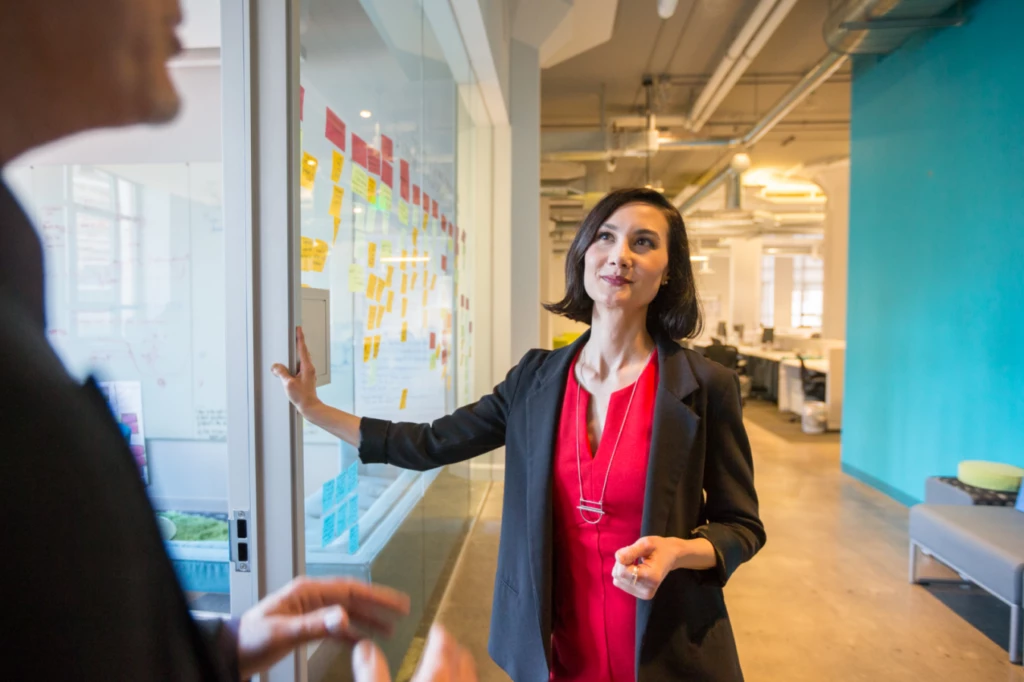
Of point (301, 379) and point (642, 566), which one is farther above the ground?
point (301, 379)

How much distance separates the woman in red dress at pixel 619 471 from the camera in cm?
123

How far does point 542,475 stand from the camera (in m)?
1.30

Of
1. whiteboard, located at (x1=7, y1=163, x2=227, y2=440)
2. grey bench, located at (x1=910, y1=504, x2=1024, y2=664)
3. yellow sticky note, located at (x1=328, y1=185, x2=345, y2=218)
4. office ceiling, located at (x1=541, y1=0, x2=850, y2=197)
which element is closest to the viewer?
whiteboard, located at (x1=7, y1=163, x2=227, y2=440)

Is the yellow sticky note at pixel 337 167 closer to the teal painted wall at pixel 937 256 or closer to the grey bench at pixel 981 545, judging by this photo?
the grey bench at pixel 981 545

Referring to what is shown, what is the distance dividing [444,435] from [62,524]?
3.91 ft

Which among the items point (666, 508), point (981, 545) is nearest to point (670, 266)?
point (666, 508)

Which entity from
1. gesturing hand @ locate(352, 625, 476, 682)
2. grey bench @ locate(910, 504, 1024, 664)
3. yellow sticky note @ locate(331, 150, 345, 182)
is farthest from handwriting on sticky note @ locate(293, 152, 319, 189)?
grey bench @ locate(910, 504, 1024, 664)

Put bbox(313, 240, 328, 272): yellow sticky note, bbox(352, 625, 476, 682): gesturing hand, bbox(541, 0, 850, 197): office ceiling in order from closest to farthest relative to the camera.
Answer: bbox(352, 625, 476, 682): gesturing hand, bbox(313, 240, 328, 272): yellow sticky note, bbox(541, 0, 850, 197): office ceiling

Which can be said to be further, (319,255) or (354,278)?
(354,278)

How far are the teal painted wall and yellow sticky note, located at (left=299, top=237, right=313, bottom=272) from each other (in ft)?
14.1

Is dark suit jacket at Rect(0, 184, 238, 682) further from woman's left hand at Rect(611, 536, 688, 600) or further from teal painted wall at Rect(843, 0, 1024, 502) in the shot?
teal painted wall at Rect(843, 0, 1024, 502)

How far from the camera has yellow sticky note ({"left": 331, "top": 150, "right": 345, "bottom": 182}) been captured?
171 cm

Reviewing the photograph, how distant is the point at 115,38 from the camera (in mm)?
382

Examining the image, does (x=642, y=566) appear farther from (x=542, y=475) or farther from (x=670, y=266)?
(x=670, y=266)
